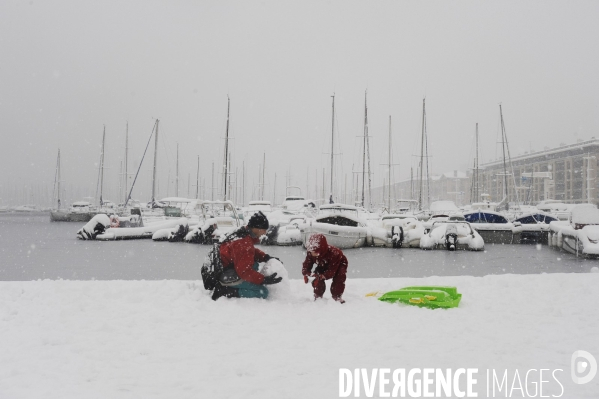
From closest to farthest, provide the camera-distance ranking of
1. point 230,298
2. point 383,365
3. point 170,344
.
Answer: point 383,365
point 170,344
point 230,298

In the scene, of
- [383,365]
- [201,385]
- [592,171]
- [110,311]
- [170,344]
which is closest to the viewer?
[201,385]

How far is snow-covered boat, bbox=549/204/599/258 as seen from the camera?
20047 millimetres

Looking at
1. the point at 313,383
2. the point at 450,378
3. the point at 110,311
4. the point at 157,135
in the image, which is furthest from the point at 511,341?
the point at 157,135

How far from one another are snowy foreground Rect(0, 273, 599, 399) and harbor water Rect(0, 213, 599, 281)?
7950mm

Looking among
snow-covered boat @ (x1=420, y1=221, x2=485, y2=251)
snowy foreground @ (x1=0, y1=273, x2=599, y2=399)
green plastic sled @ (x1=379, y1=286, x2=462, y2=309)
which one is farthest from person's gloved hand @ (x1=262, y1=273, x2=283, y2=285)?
snow-covered boat @ (x1=420, y1=221, x2=485, y2=251)

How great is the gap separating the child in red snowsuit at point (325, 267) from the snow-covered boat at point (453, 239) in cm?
1820

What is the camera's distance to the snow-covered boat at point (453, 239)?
950 inches

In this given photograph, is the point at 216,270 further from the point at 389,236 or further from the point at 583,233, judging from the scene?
the point at 389,236

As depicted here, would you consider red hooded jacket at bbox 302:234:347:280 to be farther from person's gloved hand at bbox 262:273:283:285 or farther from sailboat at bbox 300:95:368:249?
sailboat at bbox 300:95:368:249

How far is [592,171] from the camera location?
81188 mm

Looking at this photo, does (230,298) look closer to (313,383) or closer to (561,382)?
(313,383)

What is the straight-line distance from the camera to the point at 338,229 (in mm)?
Result: 23891

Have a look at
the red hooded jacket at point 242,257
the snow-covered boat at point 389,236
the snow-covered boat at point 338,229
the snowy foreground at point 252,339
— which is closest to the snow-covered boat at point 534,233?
the snow-covered boat at point 389,236

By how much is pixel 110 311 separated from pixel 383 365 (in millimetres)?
3815
